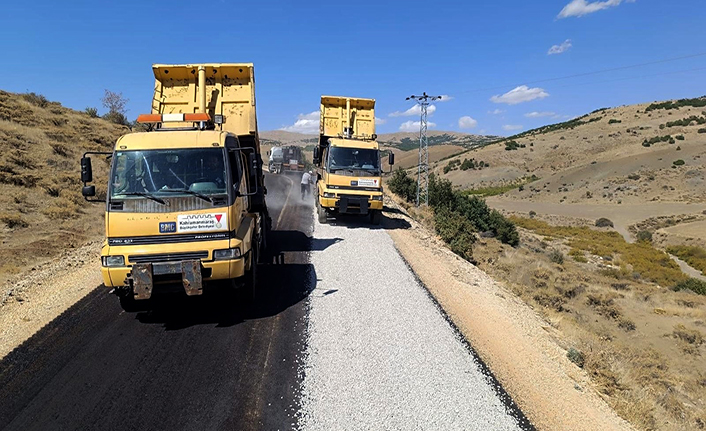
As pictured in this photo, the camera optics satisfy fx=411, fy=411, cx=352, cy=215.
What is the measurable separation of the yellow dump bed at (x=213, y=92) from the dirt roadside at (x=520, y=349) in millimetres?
5755

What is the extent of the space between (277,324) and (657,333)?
15.7m

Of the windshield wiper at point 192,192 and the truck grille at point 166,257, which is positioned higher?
the windshield wiper at point 192,192

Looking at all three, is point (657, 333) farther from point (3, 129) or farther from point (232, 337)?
point (3, 129)

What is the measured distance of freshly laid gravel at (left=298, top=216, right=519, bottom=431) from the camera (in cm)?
459

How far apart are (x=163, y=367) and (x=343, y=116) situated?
14135mm

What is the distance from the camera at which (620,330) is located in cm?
1541

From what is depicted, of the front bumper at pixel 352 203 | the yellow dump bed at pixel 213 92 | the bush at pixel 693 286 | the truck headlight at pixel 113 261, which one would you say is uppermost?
the yellow dump bed at pixel 213 92

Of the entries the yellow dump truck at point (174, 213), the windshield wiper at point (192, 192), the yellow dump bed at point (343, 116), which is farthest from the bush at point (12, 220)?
the yellow dump bed at point (343, 116)

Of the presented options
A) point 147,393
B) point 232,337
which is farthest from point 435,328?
point 147,393

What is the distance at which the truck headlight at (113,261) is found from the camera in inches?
235

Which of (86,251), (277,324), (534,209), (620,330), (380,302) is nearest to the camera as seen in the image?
(277,324)

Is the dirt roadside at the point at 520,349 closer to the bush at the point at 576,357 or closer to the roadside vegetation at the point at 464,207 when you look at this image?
the bush at the point at 576,357

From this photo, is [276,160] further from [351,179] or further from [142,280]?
[142,280]

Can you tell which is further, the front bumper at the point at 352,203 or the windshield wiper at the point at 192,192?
the front bumper at the point at 352,203
